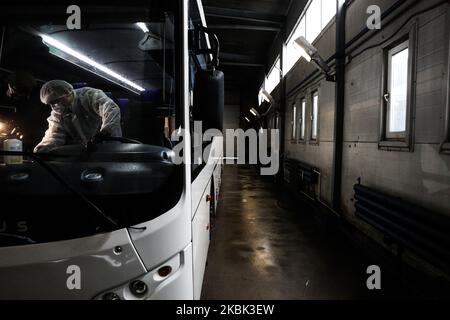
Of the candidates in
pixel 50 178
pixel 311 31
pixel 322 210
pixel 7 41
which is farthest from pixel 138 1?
pixel 311 31

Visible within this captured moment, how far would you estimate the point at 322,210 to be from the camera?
21.5 feet

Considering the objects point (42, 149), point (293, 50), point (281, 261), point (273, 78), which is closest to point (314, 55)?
point (281, 261)

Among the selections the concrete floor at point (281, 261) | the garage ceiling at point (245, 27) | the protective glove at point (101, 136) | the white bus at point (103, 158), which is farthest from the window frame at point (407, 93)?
the garage ceiling at point (245, 27)

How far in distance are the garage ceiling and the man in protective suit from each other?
8808 mm

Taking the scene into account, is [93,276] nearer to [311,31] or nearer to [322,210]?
[322,210]

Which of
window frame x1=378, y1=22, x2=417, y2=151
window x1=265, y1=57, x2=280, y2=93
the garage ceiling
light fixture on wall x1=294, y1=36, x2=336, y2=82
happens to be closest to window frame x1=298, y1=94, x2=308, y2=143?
light fixture on wall x1=294, y1=36, x2=336, y2=82

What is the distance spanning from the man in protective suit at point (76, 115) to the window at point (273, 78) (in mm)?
11526

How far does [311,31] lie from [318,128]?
2.72 metres

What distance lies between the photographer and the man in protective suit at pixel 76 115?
1.97 metres

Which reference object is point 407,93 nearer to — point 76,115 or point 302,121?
point 76,115

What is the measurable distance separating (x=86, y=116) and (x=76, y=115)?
0.22 feet

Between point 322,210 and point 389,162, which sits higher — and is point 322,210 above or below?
below

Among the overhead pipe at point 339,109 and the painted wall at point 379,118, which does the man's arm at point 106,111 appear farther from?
the overhead pipe at point 339,109

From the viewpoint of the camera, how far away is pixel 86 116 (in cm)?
219
